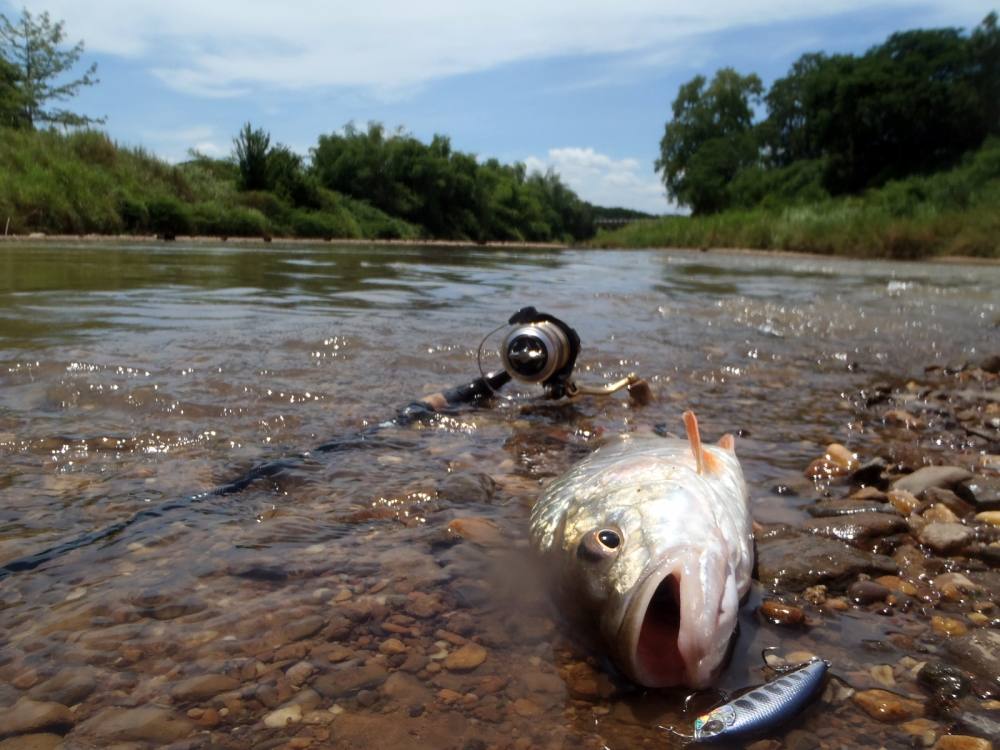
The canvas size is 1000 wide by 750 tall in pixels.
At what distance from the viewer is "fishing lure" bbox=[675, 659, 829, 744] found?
1659 millimetres

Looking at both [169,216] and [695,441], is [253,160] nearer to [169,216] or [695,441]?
[169,216]

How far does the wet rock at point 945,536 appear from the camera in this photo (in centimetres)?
275

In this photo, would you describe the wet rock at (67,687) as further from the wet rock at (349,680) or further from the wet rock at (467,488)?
the wet rock at (467,488)

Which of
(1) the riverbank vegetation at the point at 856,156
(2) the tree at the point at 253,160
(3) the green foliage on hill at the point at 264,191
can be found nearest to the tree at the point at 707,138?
(1) the riverbank vegetation at the point at 856,156

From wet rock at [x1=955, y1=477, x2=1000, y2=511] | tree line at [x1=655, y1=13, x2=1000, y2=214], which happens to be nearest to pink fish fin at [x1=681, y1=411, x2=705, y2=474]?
wet rock at [x1=955, y1=477, x2=1000, y2=511]

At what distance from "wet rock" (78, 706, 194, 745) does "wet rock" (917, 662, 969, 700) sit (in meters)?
1.77

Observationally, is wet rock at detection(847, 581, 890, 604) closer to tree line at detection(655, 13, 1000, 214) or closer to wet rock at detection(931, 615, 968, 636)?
wet rock at detection(931, 615, 968, 636)

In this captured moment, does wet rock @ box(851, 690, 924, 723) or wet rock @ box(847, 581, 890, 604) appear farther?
wet rock @ box(847, 581, 890, 604)

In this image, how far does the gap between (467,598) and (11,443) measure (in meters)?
2.40

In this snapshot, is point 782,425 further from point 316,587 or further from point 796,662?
point 316,587

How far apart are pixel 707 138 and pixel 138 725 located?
3877 inches

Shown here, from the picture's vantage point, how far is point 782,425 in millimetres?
4539

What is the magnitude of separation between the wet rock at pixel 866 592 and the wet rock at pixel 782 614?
0.24 meters

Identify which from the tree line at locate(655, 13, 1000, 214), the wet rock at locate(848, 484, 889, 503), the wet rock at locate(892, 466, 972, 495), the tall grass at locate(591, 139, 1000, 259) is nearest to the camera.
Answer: the wet rock at locate(848, 484, 889, 503)
